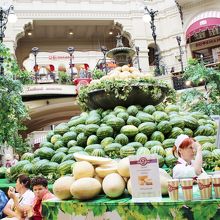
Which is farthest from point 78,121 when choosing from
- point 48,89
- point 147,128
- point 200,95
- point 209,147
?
point 48,89

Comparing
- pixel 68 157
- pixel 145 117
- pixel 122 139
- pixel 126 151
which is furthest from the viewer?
pixel 145 117

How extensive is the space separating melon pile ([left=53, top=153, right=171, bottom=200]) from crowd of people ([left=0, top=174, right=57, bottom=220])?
86 cm

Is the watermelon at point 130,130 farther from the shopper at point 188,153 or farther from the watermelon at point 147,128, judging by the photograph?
the shopper at point 188,153

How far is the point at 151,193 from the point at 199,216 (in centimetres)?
34

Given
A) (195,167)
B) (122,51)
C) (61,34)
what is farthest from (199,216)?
(61,34)

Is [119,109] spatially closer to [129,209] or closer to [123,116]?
[123,116]

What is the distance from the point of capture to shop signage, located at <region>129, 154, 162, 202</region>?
236cm

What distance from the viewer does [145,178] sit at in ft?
7.83

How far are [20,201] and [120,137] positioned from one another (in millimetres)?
1447

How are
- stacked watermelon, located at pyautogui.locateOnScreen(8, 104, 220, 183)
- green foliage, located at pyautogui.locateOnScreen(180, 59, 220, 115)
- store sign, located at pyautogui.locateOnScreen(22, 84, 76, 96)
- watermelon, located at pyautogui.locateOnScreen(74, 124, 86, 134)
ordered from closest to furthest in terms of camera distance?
stacked watermelon, located at pyautogui.locateOnScreen(8, 104, 220, 183) < watermelon, located at pyautogui.locateOnScreen(74, 124, 86, 134) < green foliage, located at pyautogui.locateOnScreen(180, 59, 220, 115) < store sign, located at pyautogui.locateOnScreen(22, 84, 76, 96)

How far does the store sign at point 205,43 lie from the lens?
2409 cm

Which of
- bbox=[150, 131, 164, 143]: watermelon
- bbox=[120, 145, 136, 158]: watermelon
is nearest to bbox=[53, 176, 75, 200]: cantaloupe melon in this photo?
bbox=[120, 145, 136, 158]: watermelon

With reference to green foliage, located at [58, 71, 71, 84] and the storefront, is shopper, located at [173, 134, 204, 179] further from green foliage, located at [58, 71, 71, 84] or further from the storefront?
the storefront

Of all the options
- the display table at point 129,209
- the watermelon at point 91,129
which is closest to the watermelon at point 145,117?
the watermelon at point 91,129
